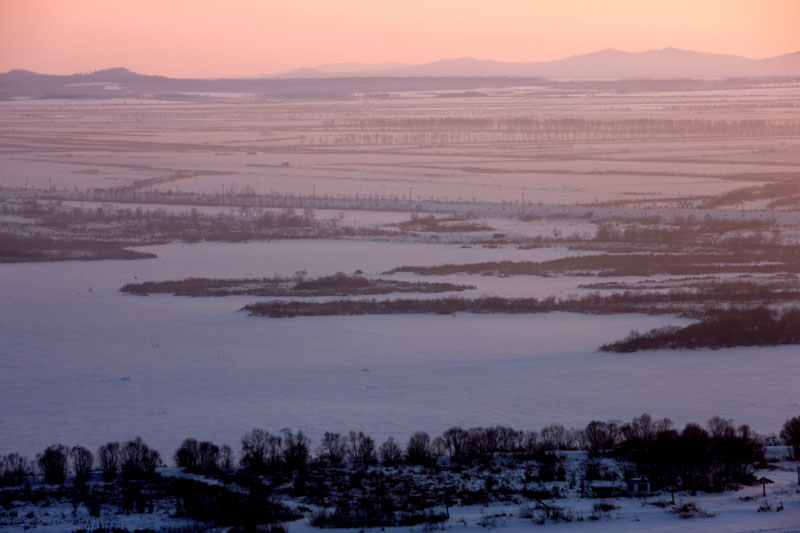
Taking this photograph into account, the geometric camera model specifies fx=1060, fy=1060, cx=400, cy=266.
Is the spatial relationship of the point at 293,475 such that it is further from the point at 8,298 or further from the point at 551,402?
the point at 8,298

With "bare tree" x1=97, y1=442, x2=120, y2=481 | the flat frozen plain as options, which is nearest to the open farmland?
the flat frozen plain

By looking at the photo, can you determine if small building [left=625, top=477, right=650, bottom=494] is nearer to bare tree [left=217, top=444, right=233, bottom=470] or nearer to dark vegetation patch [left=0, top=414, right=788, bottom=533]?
dark vegetation patch [left=0, top=414, right=788, bottom=533]

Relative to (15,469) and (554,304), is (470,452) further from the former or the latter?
(554,304)

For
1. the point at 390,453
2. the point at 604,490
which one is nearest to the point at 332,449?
the point at 390,453

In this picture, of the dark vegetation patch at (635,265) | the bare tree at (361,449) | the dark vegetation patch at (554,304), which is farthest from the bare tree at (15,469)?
the dark vegetation patch at (635,265)

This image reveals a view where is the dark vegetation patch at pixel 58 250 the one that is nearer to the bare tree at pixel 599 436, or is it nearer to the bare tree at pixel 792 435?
the bare tree at pixel 599 436

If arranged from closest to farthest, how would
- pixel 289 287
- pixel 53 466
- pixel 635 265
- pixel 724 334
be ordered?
pixel 53 466, pixel 724 334, pixel 289 287, pixel 635 265
